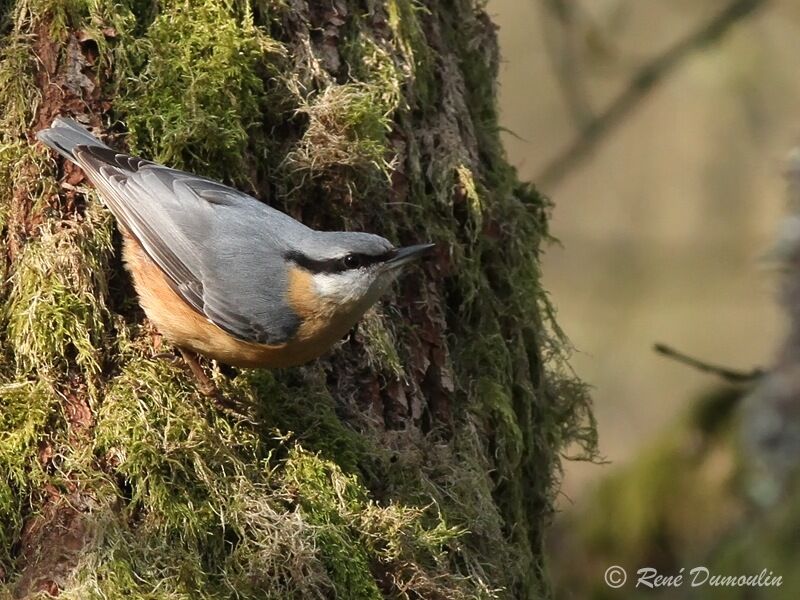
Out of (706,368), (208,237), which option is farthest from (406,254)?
(706,368)

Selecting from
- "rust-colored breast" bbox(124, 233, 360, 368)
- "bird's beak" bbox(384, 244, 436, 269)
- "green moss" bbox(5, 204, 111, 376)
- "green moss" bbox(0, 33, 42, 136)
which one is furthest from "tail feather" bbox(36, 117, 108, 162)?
"bird's beak" bbox(384, 244, 436, 269)

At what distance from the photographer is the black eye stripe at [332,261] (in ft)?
10.00

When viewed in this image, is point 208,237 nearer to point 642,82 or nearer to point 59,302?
point 59,302

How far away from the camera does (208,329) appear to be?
3.16m

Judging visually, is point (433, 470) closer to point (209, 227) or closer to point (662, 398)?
point (209, 227)

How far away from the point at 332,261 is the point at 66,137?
2.82 ft

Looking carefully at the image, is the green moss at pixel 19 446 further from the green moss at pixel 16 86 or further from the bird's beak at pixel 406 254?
the bird's beak at pixel 406 254

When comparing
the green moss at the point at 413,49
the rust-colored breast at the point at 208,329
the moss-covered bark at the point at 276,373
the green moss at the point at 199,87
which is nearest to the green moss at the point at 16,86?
the moss-covered bark at the point at 276,373

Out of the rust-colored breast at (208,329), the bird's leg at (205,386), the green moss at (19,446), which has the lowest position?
the green moss at (19,446)

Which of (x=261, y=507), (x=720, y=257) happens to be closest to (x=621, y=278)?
(x=720, y=257)

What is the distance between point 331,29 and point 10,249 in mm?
1215

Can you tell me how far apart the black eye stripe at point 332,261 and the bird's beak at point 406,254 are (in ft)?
0.04

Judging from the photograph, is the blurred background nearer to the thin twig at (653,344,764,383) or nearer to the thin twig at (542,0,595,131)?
the thin twig at (542,0,595,131)

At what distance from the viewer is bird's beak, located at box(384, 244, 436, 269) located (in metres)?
3.06
